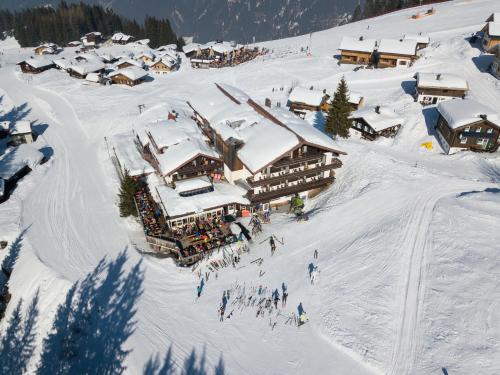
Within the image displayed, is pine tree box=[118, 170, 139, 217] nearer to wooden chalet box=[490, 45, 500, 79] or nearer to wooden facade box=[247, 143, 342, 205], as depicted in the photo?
wooden facade box=[247, 143, 342, 205]

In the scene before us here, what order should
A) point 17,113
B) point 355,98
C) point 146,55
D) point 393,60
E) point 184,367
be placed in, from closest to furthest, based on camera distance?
A: point 184,367, point 355,98, point 17,113, point 393,60, point 146,55

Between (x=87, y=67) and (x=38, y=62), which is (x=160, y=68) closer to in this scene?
(x=87, y=67)

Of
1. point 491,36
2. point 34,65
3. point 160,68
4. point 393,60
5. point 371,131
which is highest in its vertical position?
point 491,36

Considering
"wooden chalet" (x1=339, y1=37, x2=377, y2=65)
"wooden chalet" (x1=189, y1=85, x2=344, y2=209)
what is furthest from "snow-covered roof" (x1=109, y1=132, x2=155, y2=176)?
"wooden chalet" (x1=339, y1=37, x2=377, y2=65)

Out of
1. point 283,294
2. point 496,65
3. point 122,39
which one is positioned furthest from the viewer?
point 122,39

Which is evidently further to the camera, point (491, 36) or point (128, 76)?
point (128, 76)

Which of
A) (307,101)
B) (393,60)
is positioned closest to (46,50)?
(307,101)

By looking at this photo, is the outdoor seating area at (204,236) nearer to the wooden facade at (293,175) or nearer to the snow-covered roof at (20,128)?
the wooden facade at (293,175)
